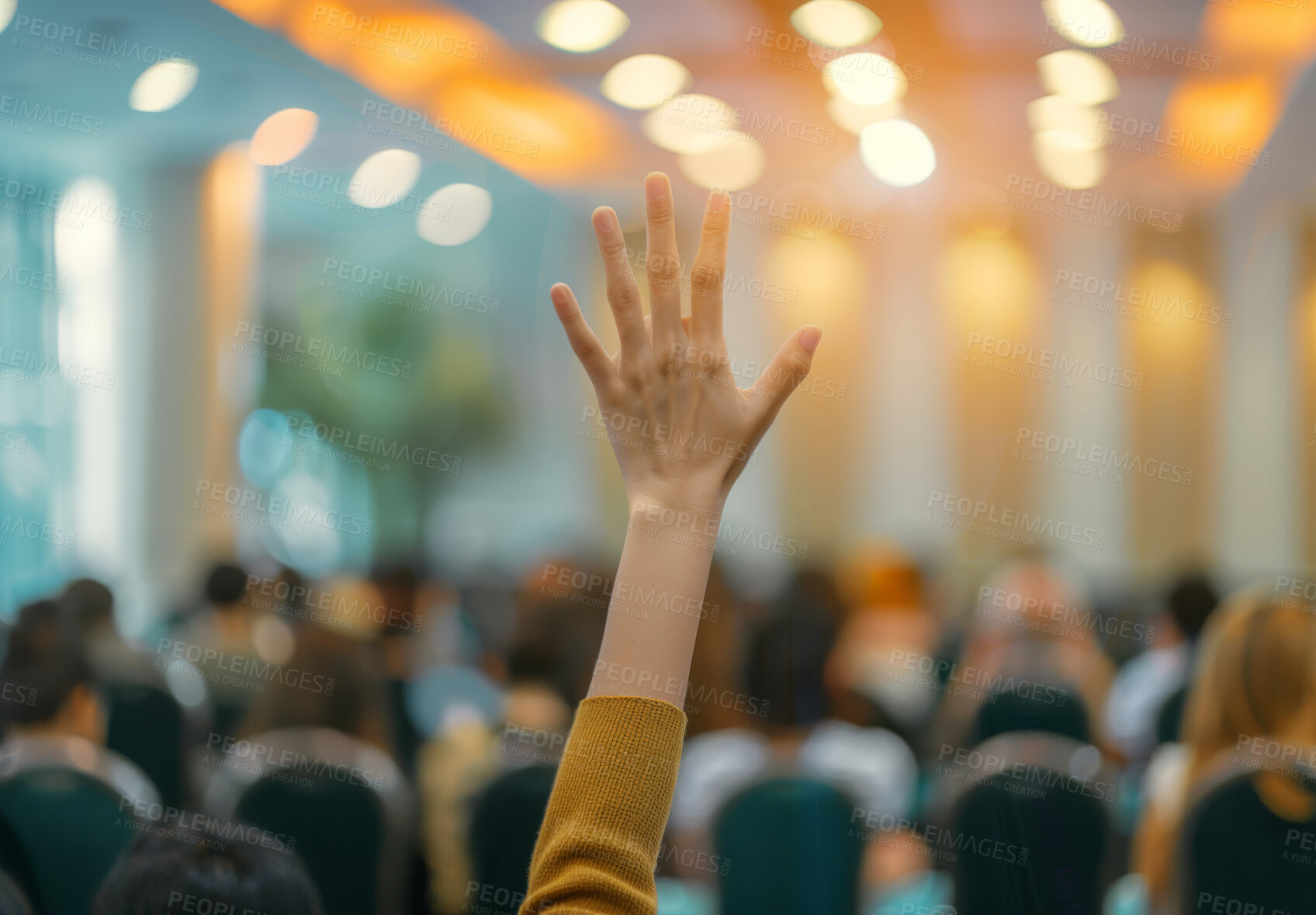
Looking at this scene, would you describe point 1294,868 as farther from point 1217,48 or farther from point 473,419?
point 473,419

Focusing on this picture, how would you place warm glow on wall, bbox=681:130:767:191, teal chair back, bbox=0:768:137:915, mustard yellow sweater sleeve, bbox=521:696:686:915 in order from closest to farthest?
mustard yellow sweater sleeve, bbox=521:696:686:915
teal chair back, bbox=0:768:137:915
warm glow on wall, bbox=681:130:767:191

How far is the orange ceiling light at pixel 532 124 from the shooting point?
7.09 feet

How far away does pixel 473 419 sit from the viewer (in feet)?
11.2

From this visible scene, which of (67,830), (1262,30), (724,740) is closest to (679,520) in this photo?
(67,830)

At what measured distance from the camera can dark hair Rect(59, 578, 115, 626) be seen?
205 cm

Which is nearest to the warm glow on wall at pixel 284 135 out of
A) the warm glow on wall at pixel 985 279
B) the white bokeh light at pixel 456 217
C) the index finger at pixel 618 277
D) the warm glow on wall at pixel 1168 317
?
the white bokeh light at pixel 456 217

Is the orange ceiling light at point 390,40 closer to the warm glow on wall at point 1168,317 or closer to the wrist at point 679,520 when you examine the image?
the wrist at point 679,520

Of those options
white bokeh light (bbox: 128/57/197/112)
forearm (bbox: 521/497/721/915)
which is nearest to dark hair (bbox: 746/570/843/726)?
forearm (bbox: 521/497/721/915)

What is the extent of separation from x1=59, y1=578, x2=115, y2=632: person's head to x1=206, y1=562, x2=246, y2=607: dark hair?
21 cm

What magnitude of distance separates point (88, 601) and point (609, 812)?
2.01 metres

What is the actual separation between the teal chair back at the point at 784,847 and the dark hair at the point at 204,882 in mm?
937

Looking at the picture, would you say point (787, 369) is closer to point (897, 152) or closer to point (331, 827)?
point (331, 827)

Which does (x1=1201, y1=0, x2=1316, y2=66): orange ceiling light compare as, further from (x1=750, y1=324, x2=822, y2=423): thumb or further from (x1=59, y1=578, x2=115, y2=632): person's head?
(x1=59, y1=578, x2=115, y2=632): person's head

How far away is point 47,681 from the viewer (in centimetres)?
178
